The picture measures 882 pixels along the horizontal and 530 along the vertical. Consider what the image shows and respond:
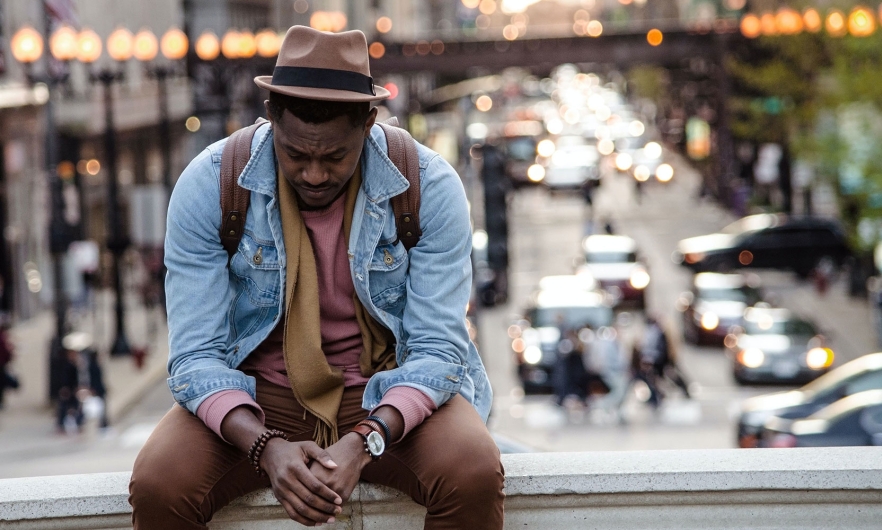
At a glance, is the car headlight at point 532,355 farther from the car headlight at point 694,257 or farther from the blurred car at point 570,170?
the blurred car at point 570,170

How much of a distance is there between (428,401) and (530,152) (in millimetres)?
64652

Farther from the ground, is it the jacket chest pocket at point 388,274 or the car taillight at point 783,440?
the jacket chest pocket at point 388,274

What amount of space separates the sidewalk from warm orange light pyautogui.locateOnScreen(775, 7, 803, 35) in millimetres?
22451

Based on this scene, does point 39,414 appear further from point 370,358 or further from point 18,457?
point 370,358

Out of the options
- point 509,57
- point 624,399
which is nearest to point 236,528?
point 624,399

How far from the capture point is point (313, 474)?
3605 millimetres

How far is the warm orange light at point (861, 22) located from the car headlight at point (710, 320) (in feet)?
30.1

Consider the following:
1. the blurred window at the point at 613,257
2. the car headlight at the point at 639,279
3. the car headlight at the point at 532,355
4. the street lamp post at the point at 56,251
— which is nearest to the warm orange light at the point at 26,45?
the street lamp post at the point at 56,251

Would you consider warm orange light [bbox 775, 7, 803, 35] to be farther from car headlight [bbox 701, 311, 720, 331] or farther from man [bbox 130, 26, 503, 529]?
man [bbox 130, 26, 503, 529]

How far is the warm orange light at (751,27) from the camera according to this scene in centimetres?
4872

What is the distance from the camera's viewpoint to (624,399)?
878 inches

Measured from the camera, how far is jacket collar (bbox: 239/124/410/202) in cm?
399

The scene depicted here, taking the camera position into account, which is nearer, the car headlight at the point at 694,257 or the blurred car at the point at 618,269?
the blurred car at the point at 618,269

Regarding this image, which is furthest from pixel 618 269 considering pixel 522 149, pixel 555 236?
pixel 522 149
